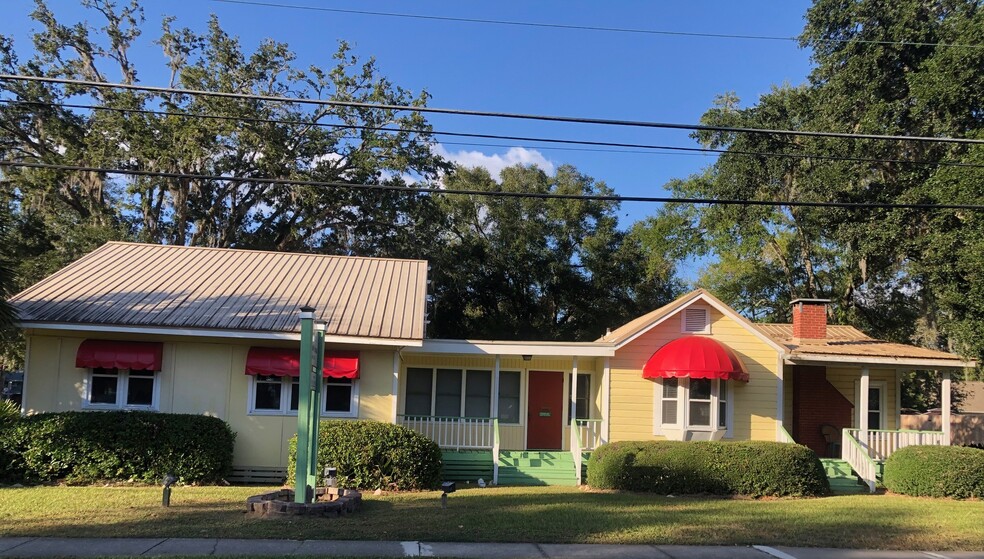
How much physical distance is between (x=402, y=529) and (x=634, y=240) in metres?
26.3

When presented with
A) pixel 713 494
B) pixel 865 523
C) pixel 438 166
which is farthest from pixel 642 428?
pixel 438 166

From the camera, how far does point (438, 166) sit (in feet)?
99.5

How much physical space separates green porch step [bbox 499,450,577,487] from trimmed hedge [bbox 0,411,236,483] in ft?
19.4

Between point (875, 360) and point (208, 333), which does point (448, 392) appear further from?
point (875, 360)

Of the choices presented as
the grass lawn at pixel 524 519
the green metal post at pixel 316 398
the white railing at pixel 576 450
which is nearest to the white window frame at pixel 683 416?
the white railing at pixel 576 450

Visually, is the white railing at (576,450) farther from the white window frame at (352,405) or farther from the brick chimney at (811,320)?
the brick chimney at (811,320)

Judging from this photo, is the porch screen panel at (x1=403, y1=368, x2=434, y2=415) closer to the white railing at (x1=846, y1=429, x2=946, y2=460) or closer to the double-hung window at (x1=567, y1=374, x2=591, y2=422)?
the double-hung window at (x1=567, y1=374, x2=591, y2=422)

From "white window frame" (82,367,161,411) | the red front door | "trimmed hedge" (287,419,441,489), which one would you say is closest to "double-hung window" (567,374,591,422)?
the red front door

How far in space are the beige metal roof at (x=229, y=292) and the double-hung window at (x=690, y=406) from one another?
5.94 metres

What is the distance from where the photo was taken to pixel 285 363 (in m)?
14.8

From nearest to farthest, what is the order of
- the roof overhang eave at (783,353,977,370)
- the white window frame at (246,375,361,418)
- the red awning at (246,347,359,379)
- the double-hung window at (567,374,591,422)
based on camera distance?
the red awning at (246,347,359,379) → the white window frame at (246,375,361,418) → the roof overhang eave at (783,353,977,370) → the double-hung window at (567,374,591,422)

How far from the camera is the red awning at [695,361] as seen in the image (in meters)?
15.6

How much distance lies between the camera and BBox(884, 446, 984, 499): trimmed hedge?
44.4 feet

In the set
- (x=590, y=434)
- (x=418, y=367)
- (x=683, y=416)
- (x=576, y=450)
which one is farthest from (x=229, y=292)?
(x=683, y=416)
